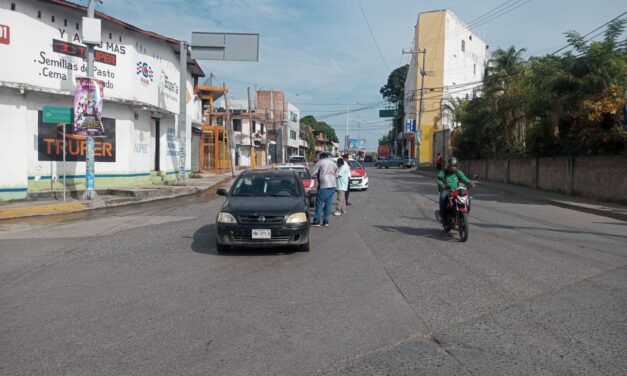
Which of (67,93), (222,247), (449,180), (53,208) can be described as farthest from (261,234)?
(67,93)

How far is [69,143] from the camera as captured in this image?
1836 cm

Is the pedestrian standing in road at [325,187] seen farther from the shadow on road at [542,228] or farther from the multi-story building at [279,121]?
the multi-story building at [279,121]

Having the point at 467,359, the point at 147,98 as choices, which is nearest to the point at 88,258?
the point at 467,359

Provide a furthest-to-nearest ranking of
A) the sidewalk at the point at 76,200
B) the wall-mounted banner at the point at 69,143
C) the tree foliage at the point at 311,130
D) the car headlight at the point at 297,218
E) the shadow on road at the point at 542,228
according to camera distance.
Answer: the tree foliage at the point at 311,130
the wall-mounted banner at the point at 69,143
the sidewalk at the point at 76,200
the shadow on road at the point at 542,228
the car headlight at the point at 297,218

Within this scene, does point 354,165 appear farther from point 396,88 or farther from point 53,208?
point 396,88

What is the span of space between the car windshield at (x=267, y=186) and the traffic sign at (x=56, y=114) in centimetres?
850

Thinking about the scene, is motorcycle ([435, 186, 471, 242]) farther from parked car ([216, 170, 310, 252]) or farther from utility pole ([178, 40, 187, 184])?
utility pole ([178, 40, 187, 184])

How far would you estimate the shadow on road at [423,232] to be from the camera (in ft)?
34.6

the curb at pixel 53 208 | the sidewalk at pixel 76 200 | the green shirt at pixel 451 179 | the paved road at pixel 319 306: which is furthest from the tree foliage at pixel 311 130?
the paved road at pixel 319 306

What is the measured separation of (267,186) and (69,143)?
11.6 meters

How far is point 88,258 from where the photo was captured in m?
8.59

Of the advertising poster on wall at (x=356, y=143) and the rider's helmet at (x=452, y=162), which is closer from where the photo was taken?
the rider's helmet at (x=452, y=162)

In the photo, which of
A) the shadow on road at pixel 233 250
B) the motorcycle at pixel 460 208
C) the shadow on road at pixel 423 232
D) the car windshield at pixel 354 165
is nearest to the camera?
the shadow on road at pixel 233 250

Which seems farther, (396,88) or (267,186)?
(396,88)
